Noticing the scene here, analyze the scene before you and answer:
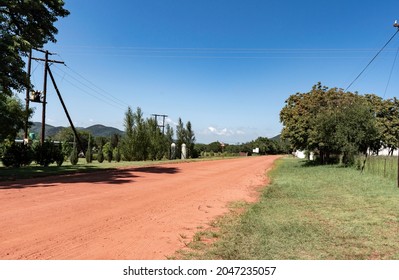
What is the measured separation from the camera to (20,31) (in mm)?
17266

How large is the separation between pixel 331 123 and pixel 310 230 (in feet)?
69.8

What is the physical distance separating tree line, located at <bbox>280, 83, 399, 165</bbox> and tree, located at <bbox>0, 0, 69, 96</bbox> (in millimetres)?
21208

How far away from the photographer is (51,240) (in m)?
5.32

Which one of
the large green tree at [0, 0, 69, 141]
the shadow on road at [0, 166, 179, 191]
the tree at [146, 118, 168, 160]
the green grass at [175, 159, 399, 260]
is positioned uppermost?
the large green tree at [0, 0, 69, 141]

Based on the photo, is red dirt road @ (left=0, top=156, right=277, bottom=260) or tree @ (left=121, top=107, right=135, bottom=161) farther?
tree @ (left=121, top=107, right=135, bottom=161)

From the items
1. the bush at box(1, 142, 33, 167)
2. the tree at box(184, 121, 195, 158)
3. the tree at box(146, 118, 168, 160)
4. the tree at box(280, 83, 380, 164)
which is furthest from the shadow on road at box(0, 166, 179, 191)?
the tree at box(184, 121, 195, 158)

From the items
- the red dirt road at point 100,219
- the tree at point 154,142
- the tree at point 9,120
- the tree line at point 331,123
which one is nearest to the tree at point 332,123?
the tree line at point 331,123

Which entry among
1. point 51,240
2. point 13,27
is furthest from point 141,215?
point 13,27

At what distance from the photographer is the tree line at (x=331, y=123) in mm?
24656

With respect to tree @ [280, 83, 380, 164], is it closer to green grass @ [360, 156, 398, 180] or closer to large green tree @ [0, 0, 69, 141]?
green grass @ [360, 156, 398, 180]

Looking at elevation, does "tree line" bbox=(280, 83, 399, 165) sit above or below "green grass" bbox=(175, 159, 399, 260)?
above

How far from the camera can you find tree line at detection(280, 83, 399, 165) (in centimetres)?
2466

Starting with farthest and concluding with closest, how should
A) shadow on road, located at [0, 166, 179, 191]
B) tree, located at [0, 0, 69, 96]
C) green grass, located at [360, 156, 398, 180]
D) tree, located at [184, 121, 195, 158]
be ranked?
tree, located at [184, 121, 195, 158] → green grass, located at [360, 156, 398, 180] → tree, located at [0, 0, 69, 96] → shadow on road, located at [0, 166, 179, 191]

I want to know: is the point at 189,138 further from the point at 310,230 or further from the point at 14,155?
the point at 310,230
